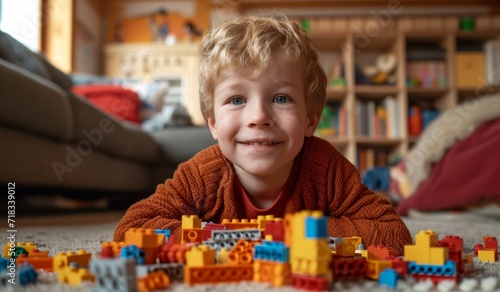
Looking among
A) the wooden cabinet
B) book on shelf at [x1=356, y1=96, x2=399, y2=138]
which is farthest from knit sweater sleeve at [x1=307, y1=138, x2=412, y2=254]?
the wooden cabinet

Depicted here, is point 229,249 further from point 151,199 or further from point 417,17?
point 417,17

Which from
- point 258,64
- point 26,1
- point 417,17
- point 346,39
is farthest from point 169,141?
point 417,17

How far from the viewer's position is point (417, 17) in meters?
3.96

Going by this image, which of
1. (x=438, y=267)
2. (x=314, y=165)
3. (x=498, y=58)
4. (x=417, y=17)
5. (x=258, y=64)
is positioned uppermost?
(x=417, y=17)

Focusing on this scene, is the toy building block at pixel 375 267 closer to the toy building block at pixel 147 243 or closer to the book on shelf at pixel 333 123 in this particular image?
the toy building block at pixel 147 243

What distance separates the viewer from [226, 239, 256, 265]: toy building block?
0.60m

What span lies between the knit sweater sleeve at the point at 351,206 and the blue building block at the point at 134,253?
0.39m

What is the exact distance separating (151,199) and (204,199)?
0.10m

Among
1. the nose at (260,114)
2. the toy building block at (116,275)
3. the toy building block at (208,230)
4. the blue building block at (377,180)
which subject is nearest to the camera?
the toy building block at (116,275)

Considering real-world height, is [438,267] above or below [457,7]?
below

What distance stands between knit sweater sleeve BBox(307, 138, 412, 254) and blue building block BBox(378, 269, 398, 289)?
27 cm

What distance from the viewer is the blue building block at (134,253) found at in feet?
1.97

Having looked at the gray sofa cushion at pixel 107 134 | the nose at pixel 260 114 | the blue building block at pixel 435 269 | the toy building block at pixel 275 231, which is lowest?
the blue building block at pixel 435 269

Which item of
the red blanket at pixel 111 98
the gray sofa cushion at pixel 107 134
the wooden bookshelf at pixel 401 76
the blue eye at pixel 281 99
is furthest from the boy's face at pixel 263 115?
Result: the wooden bookshelf at pixel 401 76
